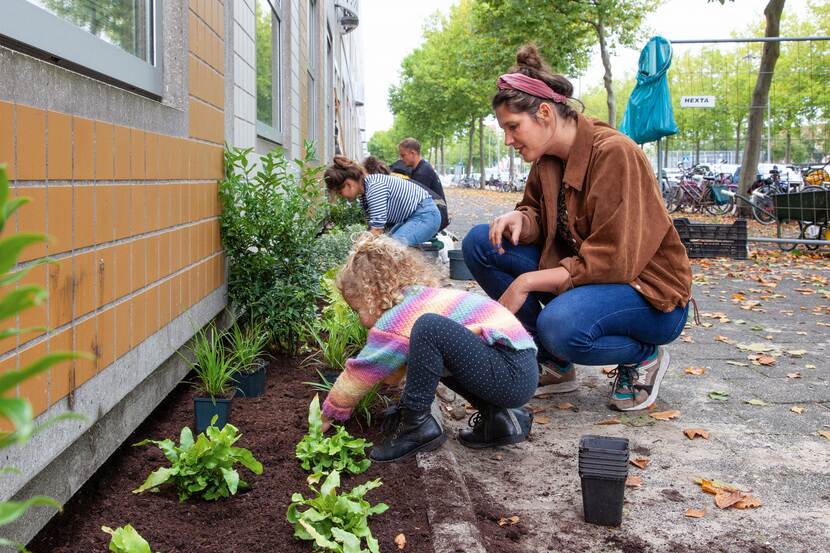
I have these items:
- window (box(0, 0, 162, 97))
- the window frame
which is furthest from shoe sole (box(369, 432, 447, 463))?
the window frame

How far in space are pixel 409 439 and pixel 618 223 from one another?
1323 mm

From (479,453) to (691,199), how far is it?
20182mm

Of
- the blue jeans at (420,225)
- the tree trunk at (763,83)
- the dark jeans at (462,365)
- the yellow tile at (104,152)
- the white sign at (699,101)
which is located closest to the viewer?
the yellow tile at (104,152)

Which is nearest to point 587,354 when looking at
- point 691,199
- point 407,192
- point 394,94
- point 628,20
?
point 407,192

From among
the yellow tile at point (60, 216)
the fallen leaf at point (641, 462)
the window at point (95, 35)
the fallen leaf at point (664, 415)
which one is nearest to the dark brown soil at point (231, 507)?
the yellow tile at point (60, 216)

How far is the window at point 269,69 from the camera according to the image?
6266 millimetres

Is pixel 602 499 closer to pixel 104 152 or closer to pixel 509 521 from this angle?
pixel 509 521

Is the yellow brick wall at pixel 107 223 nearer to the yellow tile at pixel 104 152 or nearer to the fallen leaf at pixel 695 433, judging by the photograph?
the yellow tile at pixel 104 152

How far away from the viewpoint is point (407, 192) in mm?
6965

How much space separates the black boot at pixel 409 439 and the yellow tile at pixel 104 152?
1346 millimetres

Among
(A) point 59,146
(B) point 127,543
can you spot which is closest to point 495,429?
(B) point 127,543

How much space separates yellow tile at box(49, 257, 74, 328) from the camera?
1999 millimetres

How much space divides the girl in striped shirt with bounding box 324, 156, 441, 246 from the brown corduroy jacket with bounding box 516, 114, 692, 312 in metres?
3.00

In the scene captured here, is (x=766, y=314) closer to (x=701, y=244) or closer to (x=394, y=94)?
(x=701, y=244)
